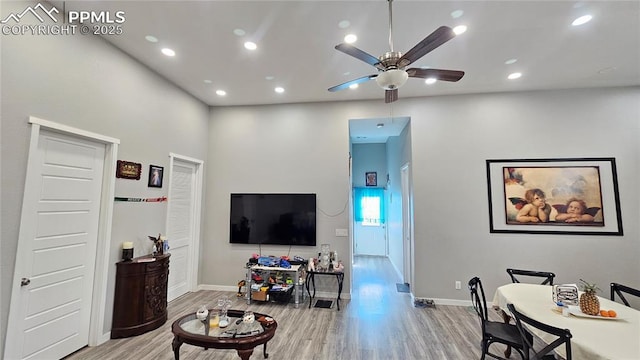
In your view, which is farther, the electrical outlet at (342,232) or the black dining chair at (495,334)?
the electrical outlet at (342,232)

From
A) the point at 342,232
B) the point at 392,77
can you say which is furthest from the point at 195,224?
the point at 392,77

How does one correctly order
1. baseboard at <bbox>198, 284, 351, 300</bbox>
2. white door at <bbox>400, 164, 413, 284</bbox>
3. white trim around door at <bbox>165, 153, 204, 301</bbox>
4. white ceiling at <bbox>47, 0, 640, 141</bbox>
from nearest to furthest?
white ceiling at <bbox>47, 0, 640, 141</bbox>, baseboard at <bbox>198, 284, 351, 300</bbox>, white trim around door at <bbox>165, 153, 204, 301</bbox>, white door at <bbox>400, 164, 413, 284</bbox>

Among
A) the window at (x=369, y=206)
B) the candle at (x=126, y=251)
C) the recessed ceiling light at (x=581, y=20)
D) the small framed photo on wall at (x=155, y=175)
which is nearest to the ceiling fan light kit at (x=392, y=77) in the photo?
the recessed ceiling light at (x=581, y=20)

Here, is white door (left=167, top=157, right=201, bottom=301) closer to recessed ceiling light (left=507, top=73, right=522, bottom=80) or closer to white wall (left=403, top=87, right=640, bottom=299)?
white wall (left=403, top=87, right=640, bottom=299)

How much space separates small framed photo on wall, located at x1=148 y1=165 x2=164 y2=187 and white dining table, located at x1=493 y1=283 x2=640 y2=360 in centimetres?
458

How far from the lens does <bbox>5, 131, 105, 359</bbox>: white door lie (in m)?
2.32

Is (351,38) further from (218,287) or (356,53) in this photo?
(218,287)

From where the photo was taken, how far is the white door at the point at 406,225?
496 cm

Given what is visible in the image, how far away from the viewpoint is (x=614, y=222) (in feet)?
12.9

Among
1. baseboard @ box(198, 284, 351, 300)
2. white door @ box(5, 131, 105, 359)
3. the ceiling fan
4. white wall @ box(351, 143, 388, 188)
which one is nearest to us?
the ceiling fan

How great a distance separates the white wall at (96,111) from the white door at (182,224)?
32cm

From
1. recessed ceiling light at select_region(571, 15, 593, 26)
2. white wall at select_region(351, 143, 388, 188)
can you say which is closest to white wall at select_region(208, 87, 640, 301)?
recessed ceiling light at select_region(571, 15, 593, 26)

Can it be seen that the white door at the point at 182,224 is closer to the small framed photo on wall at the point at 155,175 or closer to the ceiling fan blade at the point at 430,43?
the small framed photo on wall at the point at 155,175

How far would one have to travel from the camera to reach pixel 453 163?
14.6 feet
